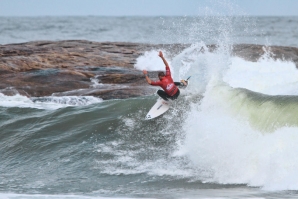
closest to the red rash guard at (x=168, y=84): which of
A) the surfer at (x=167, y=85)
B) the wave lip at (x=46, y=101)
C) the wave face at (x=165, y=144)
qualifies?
the surfer at (x=167, y=85)

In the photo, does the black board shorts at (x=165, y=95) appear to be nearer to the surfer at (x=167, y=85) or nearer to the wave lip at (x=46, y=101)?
the surfer at (x=167, y=85)

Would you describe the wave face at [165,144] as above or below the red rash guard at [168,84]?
below

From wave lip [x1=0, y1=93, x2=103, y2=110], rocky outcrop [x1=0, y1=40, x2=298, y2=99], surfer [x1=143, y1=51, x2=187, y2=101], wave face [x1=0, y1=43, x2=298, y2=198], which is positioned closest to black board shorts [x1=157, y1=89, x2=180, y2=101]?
surfer [x1=143, y1=51, x2=187, y2=101]

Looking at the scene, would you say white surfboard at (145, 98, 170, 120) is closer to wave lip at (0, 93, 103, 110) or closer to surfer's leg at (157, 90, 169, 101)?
surfer's leg at (157, 90, 169, 101)

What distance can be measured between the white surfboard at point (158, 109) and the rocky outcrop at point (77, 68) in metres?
4.27

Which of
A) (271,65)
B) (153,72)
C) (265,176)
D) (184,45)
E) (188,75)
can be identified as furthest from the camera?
(184,45)

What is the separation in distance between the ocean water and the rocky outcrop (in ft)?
5.24

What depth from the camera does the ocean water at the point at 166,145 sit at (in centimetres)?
1188

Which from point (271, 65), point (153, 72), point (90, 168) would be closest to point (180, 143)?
point (90, 168)

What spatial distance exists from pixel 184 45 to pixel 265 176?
842 inches

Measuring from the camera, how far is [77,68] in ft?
80.8

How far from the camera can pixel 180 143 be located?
14641mm

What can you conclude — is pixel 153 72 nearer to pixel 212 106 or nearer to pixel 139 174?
pixel 212 106

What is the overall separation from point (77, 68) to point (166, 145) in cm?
1066
